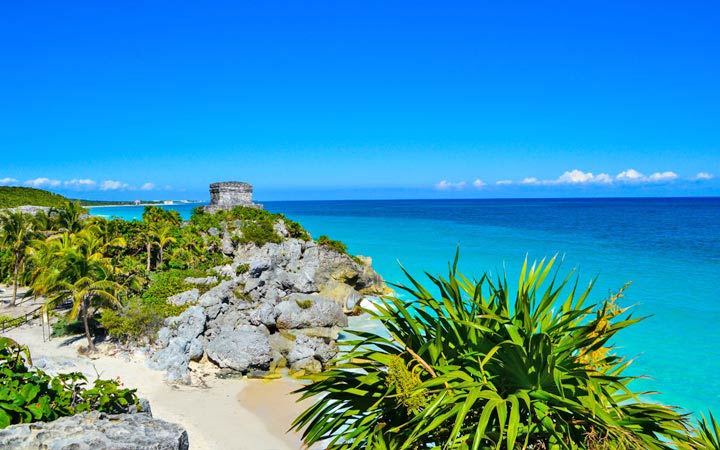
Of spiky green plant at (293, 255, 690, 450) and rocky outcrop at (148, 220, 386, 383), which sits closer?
spiky green plant at (293, 255, 690, 450)

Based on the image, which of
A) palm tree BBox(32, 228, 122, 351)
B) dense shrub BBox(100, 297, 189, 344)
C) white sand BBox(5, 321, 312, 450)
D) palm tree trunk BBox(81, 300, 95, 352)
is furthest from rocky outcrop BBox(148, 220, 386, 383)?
palm tree BBox(32, 228, 122, 351)

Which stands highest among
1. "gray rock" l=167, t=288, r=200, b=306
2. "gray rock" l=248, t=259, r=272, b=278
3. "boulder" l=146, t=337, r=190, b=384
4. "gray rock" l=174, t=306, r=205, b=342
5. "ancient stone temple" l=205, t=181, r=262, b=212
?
"ancient stone temple" l=205, t=181, r=262, b=212

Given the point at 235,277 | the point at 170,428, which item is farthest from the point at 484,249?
the point at 170,428

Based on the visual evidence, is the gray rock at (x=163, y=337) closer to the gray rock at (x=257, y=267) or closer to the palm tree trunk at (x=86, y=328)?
the palm tree trunk at (x=86, y=328)

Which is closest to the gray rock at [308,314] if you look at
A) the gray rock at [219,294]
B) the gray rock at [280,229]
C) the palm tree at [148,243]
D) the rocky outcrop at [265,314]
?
the rocky outcrop at [265,314]

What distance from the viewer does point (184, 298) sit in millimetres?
17812

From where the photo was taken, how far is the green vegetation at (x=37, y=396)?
170 inches

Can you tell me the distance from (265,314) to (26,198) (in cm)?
3750

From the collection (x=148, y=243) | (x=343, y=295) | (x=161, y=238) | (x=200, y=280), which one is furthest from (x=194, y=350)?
(x=148, y=243)

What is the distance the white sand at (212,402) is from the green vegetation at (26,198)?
2767cm

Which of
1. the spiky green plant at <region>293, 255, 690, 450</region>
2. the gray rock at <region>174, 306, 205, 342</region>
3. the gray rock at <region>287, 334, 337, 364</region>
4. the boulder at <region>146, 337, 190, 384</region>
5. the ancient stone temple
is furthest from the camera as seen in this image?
the ancient stone temple

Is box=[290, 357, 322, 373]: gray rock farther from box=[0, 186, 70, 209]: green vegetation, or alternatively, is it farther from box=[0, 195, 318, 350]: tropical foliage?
box=[0, 186, 70, 209]: green vegetation

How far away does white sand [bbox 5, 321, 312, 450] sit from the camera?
10.5 meters

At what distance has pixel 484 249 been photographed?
44.2 m
